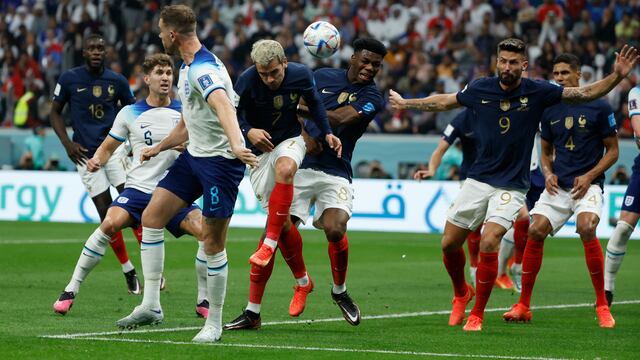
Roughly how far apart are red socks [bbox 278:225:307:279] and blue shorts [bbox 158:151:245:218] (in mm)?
1455

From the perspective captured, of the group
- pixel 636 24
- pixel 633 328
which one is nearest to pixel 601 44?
pixel 636 24

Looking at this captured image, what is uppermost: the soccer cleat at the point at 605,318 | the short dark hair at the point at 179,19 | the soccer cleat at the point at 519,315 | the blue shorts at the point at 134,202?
the short dark hair at the point at 179,19

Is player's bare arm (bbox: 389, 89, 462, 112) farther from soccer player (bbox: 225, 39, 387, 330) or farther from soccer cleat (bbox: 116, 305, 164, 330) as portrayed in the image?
soccer cleat (bbox: 116, 305, 164, 330)

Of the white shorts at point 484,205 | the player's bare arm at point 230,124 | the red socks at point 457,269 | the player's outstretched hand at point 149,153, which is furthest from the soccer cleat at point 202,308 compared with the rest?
the player's bare arm at point 230,124

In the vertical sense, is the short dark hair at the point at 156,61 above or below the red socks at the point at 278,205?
above

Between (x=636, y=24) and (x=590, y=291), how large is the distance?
12.7 metres

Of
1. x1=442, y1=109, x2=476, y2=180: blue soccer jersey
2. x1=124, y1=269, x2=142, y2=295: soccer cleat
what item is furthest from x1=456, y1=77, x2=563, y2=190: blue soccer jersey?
x1=124, y1=269, x2=142, y2=295: soccer cleat

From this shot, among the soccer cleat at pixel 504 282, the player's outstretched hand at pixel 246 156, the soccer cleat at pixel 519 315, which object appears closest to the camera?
the player's outstretched hand at pixel 246 156

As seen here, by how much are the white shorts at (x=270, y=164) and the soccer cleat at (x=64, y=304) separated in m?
1.83

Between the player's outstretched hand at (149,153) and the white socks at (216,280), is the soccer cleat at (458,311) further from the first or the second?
the player's outstretched hand at (149,153)

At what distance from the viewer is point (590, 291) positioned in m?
13.3

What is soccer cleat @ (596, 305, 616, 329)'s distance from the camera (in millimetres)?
9982

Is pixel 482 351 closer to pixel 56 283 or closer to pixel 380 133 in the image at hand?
pixel 56 283

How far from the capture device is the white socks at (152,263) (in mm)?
8875
